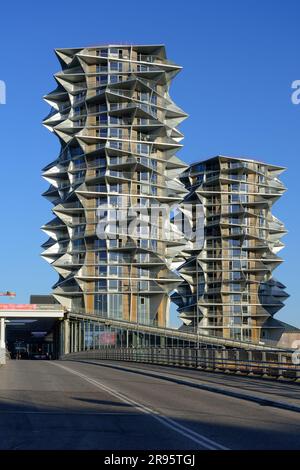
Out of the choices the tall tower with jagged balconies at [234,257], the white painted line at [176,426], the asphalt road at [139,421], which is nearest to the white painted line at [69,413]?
the asphalt road at [139,421]

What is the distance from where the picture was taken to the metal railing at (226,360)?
31.6 metres

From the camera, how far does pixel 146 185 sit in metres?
104

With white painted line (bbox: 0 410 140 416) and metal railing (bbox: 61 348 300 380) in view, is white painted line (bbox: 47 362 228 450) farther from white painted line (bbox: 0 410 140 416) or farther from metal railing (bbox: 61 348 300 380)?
metal railing (bbox: 61 348 300 380)

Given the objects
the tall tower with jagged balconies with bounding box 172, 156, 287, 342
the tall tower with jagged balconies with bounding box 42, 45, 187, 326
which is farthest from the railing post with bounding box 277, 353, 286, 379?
the tall tower with jagged balconies with bounding box 172, 156, 287, 342

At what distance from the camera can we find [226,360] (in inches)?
1521

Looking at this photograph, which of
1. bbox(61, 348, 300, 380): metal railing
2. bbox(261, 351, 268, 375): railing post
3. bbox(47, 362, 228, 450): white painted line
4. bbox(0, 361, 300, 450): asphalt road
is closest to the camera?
bbox(47, 362, 228, 450): white painted line

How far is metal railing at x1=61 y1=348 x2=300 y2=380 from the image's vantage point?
31.6 metres

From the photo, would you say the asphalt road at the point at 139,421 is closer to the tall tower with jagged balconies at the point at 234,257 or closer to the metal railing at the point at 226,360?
the metal railing at the point at 226,360

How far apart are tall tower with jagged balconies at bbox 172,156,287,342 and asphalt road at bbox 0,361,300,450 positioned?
104389 millimetres

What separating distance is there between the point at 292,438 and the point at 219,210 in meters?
120

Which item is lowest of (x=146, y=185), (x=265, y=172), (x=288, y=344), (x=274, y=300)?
(x=288, y=344)

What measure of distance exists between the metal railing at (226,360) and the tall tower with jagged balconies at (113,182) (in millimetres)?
33074

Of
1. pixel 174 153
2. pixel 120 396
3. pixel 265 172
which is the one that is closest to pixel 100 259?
pixel 174 153

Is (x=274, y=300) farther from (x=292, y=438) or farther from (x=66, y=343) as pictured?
(x=292, y=438)
